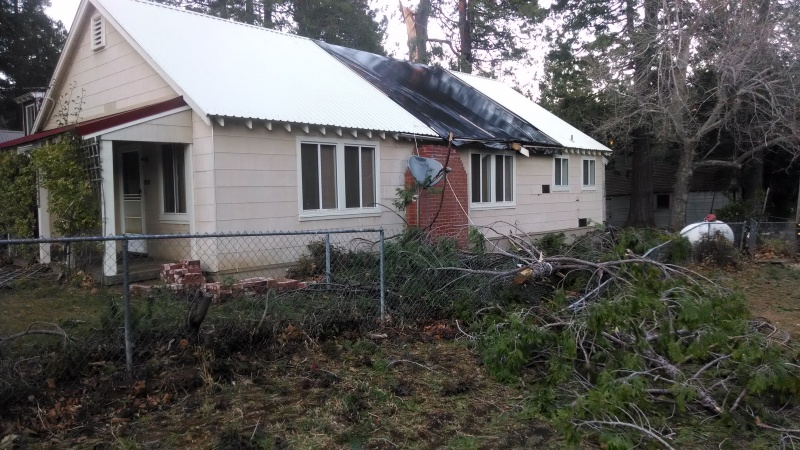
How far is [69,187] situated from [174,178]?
181 centimetres

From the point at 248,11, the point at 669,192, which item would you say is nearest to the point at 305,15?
the point at 248,11

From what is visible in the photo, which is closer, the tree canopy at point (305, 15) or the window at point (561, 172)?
the window at point (561, 172)

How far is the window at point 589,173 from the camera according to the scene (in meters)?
18.7

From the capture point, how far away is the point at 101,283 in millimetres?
9297

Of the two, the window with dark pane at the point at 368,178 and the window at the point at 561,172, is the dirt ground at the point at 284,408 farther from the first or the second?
the window at the point at 561,172

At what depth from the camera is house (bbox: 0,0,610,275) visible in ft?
31.4

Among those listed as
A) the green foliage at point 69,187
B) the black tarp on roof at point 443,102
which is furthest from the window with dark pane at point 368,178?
the green foliage at point 69,187

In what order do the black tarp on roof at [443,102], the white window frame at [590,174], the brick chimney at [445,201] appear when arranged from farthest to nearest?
the white window frame at [590,174]
the black tarp on roof at [443,102]
the brick chimney at [445,201]

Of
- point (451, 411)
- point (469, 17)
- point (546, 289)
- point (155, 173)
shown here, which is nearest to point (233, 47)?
point (155, 173)

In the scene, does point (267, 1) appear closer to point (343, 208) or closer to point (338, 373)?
point (343, 208)

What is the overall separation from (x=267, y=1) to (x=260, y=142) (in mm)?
18278

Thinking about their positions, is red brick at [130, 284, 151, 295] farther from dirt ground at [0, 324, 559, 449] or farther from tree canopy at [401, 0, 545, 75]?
tree canopy at [401, 0, 545, 75]

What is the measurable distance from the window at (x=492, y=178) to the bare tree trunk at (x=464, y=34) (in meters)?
14.4

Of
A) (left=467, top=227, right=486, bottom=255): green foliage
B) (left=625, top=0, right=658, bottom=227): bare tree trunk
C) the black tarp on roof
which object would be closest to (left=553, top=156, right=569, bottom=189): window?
the black tarp on roof
